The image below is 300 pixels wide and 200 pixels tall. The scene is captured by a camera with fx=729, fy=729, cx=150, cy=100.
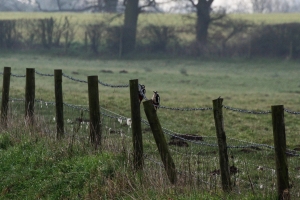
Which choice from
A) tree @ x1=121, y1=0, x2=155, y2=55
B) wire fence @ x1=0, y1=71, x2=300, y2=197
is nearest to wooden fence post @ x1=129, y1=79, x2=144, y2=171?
wire fence @ x1=0, y1=71, x2=300, y2=197

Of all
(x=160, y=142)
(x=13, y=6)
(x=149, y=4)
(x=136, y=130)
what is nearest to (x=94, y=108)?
(x=136, y=130)

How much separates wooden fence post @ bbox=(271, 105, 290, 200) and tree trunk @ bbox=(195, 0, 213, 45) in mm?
51604

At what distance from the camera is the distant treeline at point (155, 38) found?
5725 centimetres

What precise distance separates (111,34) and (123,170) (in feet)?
162

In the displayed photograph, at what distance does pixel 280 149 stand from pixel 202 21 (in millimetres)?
52915

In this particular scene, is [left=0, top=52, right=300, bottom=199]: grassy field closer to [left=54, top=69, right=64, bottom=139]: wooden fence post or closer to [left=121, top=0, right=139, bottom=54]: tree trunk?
[left=54, top=69, right=64, bottom=139]: wooden fence post

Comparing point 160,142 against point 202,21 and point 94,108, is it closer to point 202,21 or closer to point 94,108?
point 94,108

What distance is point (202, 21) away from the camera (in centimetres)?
6053

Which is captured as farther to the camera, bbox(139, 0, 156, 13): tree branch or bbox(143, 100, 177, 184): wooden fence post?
bbox(139, 0, 156, 13): tree branch

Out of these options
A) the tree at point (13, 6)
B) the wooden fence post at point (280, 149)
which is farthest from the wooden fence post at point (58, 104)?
the tree at point (13, 6)

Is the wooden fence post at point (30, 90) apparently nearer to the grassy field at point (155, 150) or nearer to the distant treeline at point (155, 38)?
the grassy field at point (155, 150)

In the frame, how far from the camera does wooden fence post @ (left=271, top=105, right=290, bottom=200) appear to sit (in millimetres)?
8125

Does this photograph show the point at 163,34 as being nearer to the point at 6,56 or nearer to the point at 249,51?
the point at 249,51

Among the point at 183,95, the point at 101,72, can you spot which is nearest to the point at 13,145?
the point at 183,95
